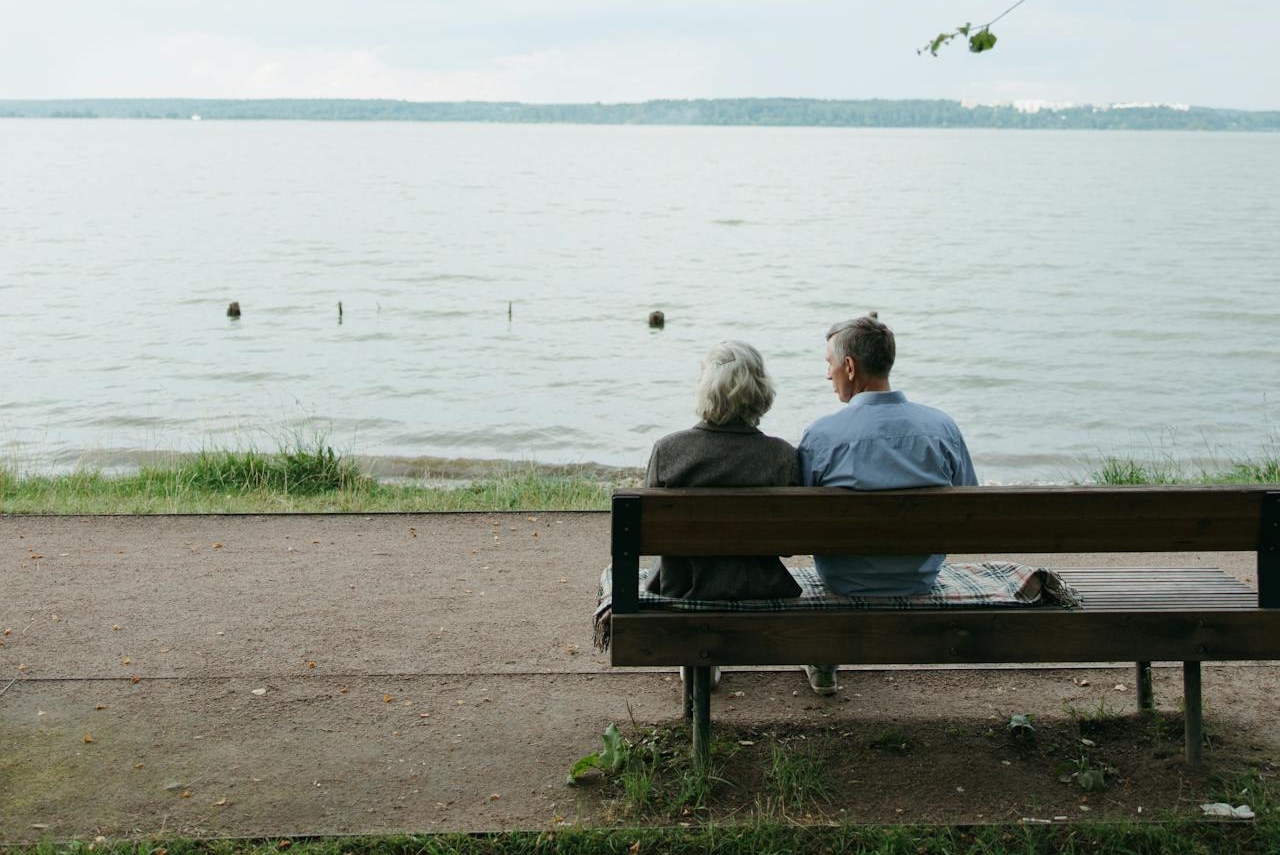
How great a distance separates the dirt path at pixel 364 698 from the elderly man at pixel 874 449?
621mm

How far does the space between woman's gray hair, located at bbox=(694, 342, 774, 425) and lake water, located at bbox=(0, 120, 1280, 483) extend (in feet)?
30.8

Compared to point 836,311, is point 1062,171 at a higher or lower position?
higher

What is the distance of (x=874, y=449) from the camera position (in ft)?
14.0

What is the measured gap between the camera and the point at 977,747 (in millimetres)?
4543

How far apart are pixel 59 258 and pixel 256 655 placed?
1490 inches

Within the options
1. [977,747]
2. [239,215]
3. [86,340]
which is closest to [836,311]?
[86,340]

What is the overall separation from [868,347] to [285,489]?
650cm

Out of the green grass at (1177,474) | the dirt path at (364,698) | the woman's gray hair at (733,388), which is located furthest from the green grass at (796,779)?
the green grass at (1177,474)

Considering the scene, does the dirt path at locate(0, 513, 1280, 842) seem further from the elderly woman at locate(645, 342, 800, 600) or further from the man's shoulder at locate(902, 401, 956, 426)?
the man's shoulder at locate(902, 401, 956, 426)

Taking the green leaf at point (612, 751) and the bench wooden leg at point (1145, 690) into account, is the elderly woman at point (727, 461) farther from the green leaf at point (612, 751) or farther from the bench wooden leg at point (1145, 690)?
the bench wooden leg at point (1145, 690)

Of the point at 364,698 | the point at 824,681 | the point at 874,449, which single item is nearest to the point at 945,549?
the point at 874,449

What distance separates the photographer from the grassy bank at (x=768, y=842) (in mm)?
3814

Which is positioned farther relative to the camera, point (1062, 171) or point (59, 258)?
point (1062, 171)

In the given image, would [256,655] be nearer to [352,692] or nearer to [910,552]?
[352,692]
